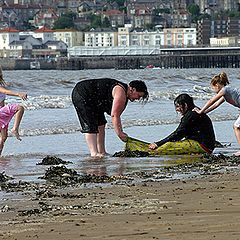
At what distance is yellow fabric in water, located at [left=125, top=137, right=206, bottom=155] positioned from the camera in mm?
9391

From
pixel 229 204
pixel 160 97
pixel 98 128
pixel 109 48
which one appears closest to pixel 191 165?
pixel 98 128

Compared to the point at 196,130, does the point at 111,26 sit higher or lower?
lower

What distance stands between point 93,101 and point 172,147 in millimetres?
809

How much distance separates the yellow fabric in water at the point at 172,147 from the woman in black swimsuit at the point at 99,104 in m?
0.15

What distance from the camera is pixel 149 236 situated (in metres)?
4.99

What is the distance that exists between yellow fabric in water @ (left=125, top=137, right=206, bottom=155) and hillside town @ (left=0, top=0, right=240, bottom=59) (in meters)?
99.3

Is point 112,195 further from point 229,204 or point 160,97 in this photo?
point 160,97

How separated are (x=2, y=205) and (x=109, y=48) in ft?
343

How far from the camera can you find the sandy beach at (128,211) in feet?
16.7

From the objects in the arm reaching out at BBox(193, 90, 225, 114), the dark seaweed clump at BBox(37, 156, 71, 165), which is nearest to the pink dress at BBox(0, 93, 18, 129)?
the dark seaweed clump at BBox(37, 156, 71, 165)

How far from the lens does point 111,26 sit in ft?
483

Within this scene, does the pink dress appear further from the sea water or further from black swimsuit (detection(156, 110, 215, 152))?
black swimsuit (detection(156, 110, 215, 152))

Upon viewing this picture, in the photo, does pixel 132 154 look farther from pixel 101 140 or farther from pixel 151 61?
pixel 151 61

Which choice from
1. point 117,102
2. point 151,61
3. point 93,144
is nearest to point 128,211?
point 117,102
